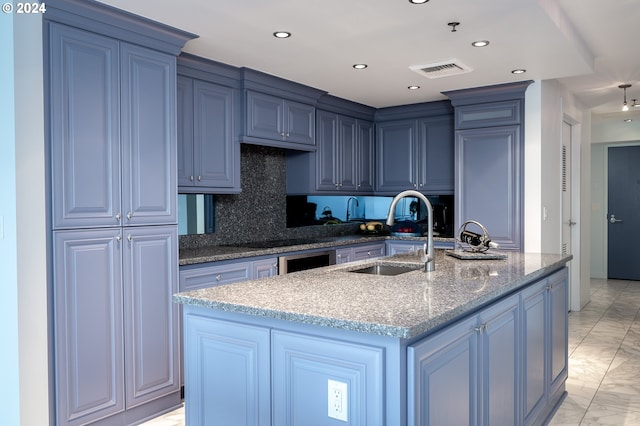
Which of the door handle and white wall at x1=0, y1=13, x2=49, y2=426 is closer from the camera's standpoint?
white wall at x1=0, y1=13, x2=49, y2=426

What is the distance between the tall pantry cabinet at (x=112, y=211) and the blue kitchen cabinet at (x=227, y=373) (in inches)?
37.4

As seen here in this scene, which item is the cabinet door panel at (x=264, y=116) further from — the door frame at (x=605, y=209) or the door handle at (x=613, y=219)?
the door handle at (x=613, y=219)

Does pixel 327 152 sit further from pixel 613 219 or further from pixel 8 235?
pixel 613 219

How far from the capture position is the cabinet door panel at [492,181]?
15.3 feet

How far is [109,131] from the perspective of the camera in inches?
110

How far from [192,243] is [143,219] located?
100 centimetres

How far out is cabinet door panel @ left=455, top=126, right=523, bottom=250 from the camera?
4672 mm

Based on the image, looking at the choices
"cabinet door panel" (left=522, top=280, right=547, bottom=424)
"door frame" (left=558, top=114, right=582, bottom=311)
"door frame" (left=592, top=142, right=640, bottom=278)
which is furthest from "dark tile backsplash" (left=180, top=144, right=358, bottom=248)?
"door frame" (left=592, top=142, right=640, bottom=278)

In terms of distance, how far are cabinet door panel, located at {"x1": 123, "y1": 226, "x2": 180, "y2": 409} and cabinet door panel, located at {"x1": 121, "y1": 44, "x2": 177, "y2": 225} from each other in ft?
0.44

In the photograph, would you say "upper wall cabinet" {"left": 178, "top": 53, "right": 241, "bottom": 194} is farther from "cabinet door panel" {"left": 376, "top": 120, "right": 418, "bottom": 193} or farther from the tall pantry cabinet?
"cabinet door panel" {"left": 376, "top": 120, "right": 418, "bottom": 193}

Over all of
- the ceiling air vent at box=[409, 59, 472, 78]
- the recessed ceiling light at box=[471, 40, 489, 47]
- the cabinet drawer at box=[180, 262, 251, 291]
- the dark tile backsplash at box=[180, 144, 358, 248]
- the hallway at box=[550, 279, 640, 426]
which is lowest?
the hallway at box=[550, 279, 640, 426]

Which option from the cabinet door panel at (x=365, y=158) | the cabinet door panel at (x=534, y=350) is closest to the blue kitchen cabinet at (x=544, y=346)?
the cabinet door panel at (x=534, y=350)

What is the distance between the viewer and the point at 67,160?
2594 millimetres

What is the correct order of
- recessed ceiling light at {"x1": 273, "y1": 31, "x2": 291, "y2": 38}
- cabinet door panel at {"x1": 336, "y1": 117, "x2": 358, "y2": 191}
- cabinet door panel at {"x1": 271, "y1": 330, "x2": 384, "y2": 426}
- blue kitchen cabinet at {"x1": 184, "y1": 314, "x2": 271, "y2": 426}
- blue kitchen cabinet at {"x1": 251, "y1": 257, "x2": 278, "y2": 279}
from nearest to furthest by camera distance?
cabinet door panel at {"x1": 271, "y1": 330, "x2": 384, "y2": 426} < blue kitchen cabinet at {"x1": 184, "y1": 314, "x2": 271, "y2": 426} < recessed ceiling light at {"x1": 273, "y1": 31, "x2": 291, "y2": 38} < blue kitchen cabinet at {"x1": 251, "y1": 257, "x2": 278, "y2": 279} < cabinet door panel at {"x1": 336, "y1": 117, "x2": 358, "y2": 191}
